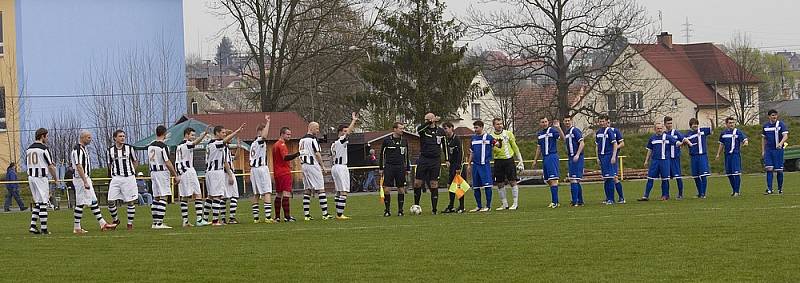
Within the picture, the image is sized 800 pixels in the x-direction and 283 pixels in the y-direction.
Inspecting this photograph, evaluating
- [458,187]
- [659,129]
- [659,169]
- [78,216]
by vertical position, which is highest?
[659,129]

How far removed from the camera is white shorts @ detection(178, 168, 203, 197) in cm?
2261

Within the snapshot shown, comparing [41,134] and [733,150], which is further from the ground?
[41,134]

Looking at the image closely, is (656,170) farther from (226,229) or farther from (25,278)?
(25,278)

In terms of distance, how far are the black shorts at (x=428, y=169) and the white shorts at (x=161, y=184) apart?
187 inches

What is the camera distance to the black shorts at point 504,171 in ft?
80.9

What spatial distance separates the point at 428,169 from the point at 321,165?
2.08m

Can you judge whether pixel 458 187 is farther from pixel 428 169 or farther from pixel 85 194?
pixel 85 194

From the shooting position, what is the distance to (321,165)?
23.3m

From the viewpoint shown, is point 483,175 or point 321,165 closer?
point 321,165

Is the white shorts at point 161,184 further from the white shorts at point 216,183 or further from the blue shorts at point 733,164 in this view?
the blue shorts at point 733,164

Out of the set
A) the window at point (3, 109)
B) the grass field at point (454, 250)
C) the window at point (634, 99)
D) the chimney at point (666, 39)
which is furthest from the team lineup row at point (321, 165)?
the chimney at point (666, 39)

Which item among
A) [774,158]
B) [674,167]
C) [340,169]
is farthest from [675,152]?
[340,169]

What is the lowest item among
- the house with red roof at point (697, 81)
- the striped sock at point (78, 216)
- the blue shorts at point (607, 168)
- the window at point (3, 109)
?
the striped sock at point (78, 216)

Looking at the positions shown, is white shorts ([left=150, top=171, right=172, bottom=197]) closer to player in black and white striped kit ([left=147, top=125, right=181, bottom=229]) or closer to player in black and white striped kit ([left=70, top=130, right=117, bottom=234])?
player in black and white striped kit ([left=147, top=125, right=181, bottom=229])
